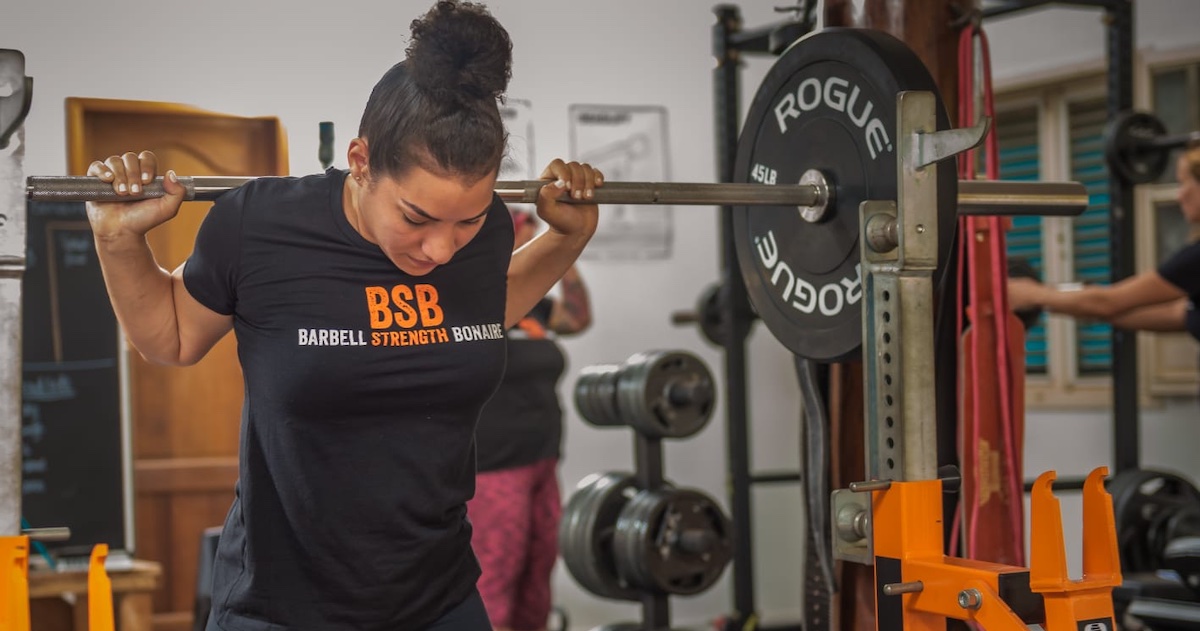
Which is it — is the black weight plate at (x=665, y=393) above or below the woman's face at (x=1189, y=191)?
below

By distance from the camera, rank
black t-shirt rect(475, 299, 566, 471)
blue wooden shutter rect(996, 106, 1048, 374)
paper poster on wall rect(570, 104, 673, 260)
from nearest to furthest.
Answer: black t-shirt rect(475, 299, 566, 471)
paper poster on wall rect(570, 104, 673, 260)
blue wooden shutter rect(996, 106, 1048, 374)

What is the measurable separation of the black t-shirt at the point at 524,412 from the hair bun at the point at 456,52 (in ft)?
5.86

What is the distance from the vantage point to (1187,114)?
450 cm

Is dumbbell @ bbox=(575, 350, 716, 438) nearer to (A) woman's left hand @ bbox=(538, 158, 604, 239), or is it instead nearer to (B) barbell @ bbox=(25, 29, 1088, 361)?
(B) barbell @ bbox=(25, 29, 1088, 361)

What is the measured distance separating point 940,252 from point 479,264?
25.0 inches

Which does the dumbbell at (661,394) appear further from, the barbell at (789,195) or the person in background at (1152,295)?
the barbell at (789,195)

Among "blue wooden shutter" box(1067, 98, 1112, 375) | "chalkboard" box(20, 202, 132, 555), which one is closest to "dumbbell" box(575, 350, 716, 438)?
"chalkboard" box(20, 202, 132, 555)

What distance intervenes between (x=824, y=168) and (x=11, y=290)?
116cm

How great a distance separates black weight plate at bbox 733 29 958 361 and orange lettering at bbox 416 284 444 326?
2.01 feet

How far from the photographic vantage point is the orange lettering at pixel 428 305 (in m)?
1.59

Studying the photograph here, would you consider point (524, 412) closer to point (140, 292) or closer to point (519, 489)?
point (519, 489)

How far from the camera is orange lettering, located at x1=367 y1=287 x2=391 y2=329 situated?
156 cm

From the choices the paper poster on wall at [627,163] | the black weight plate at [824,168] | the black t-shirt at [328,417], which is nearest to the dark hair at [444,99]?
the black t-shirt at [328,417]

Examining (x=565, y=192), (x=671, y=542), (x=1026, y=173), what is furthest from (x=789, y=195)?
(x=1026, y=173)
